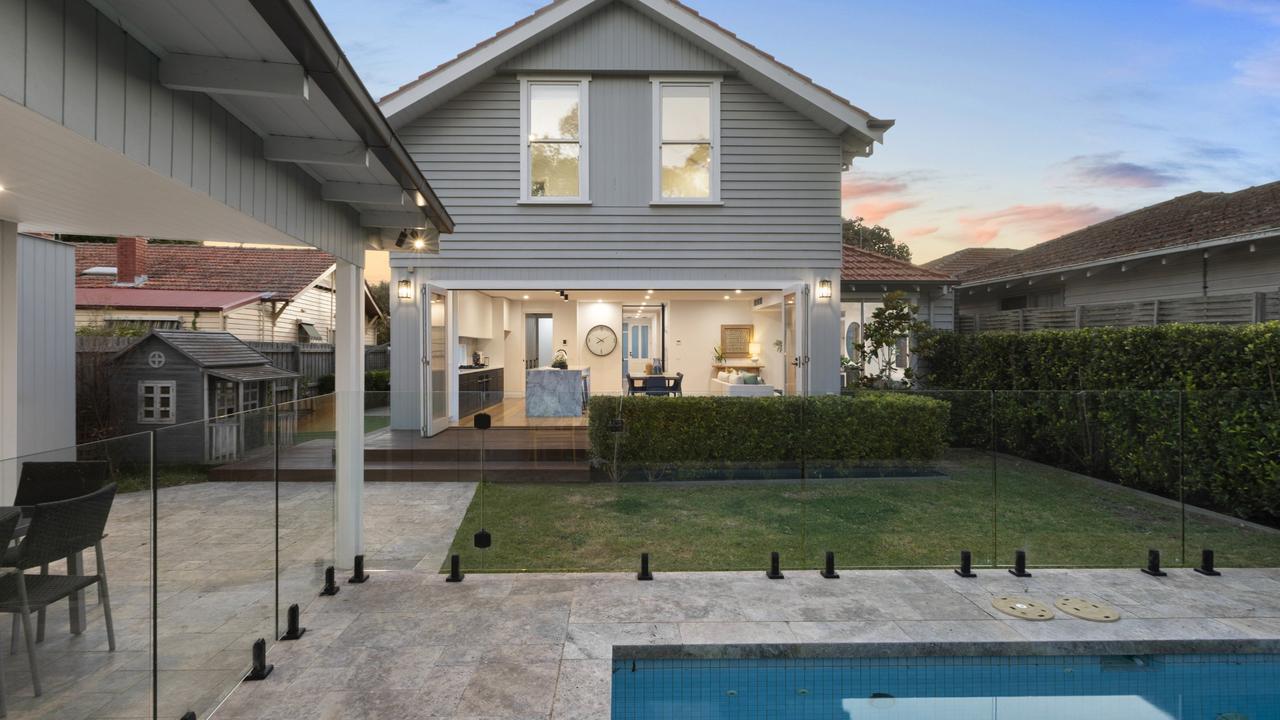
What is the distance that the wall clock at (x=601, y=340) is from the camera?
1298cm

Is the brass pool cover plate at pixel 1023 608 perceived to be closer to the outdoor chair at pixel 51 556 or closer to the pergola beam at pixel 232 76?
Result: the outdoor chair at pixel 51 556

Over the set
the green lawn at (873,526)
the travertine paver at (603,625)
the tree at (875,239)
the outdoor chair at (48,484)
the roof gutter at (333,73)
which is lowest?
the travertine paver at (603,625)

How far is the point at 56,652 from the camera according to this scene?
6.40ft

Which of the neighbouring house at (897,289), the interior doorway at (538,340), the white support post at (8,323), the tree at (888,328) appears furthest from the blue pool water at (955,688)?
the interior doorway at (538,340)

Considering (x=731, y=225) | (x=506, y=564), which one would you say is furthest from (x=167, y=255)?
(x=506, y=564)

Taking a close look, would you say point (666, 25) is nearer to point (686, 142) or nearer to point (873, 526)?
point (686, 142)

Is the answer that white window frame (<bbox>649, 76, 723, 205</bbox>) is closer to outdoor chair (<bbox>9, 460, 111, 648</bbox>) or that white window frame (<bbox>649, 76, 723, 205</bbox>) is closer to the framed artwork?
the framed artwork

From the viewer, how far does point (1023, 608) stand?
3.94 metres

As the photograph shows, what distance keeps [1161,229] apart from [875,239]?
98.0 ft

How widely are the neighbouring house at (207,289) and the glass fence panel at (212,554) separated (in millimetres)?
11362

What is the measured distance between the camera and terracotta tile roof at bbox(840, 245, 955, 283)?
11.2 m

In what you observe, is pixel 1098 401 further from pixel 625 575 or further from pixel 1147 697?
pixel 625 575

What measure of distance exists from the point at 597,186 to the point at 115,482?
25.0ft

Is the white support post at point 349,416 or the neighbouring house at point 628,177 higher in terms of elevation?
the neighbouring house at point 628,177
